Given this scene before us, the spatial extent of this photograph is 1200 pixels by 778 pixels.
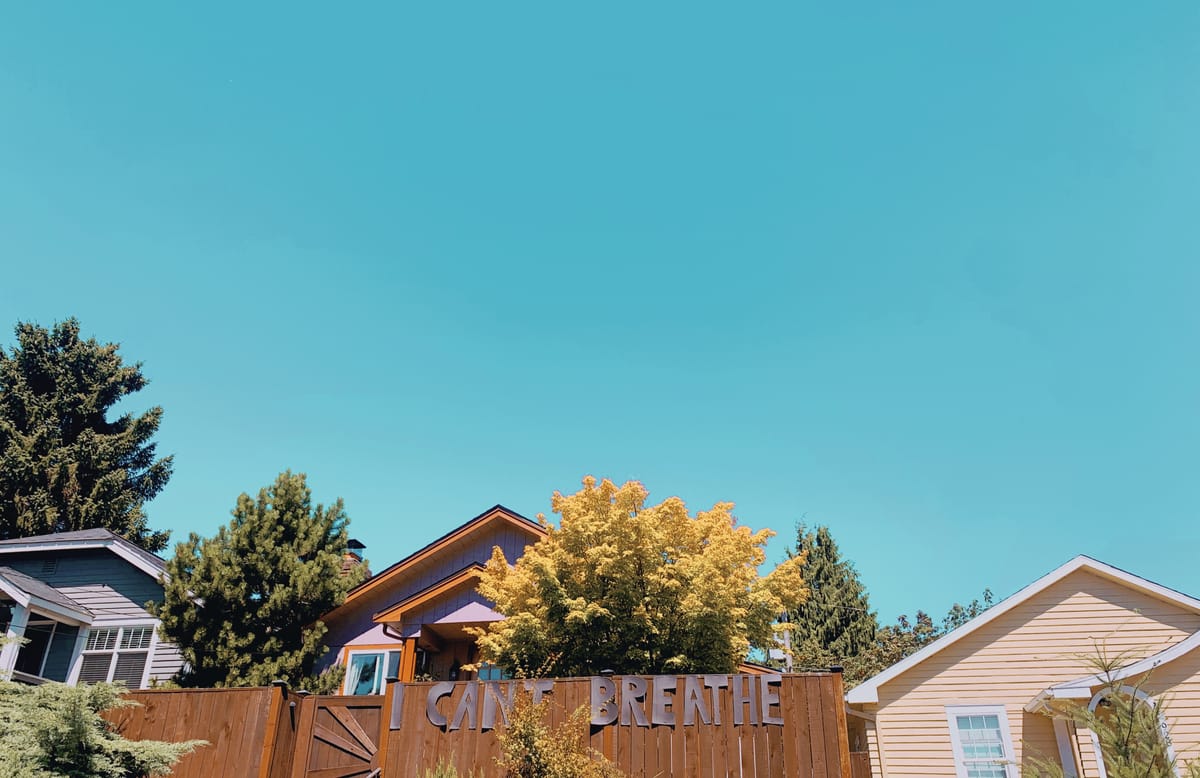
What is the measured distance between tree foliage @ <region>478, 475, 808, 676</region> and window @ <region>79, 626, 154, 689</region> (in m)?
9.48

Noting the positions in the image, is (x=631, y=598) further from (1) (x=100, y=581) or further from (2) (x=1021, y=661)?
(1) (x=100, y=581)

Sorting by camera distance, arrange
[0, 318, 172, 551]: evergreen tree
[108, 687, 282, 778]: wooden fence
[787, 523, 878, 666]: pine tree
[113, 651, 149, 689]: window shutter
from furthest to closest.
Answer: [787, 523, 878, 666]: pine tree, [0, 318, 172, 551]: evergreen tree, [113, 651, 149, 689]: window shutter, [108, 687, 282, 778]: wooden fence

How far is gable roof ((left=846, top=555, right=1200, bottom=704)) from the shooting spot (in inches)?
546

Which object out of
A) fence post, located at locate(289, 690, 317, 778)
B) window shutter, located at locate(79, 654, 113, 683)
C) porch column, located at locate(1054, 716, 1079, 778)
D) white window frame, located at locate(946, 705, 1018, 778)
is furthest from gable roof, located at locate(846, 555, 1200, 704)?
window shutter, located at locate(79, 654, 113, 683)

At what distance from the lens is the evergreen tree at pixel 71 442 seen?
2905 cm

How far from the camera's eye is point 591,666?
1320 cm

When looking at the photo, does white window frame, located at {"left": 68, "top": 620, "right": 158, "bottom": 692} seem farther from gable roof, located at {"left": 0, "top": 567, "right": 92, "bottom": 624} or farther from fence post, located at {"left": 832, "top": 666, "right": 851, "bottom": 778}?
fence post, located at {"left": 832, "top": 666, "right": 851, "bottom": 778}

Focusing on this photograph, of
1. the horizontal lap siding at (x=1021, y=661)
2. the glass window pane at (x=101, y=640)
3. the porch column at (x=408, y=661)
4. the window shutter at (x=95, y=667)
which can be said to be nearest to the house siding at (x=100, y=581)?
the glass window pane at (x=101, y=640)

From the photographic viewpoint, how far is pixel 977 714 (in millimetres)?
13578

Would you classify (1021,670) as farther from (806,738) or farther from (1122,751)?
(806,738)

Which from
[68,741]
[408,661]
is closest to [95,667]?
[408,661]

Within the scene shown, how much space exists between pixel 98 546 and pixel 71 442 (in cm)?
1520

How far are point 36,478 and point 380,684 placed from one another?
20.8 meters

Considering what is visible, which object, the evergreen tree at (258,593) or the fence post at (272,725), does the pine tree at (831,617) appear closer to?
the evergreen tree at (258,593)
